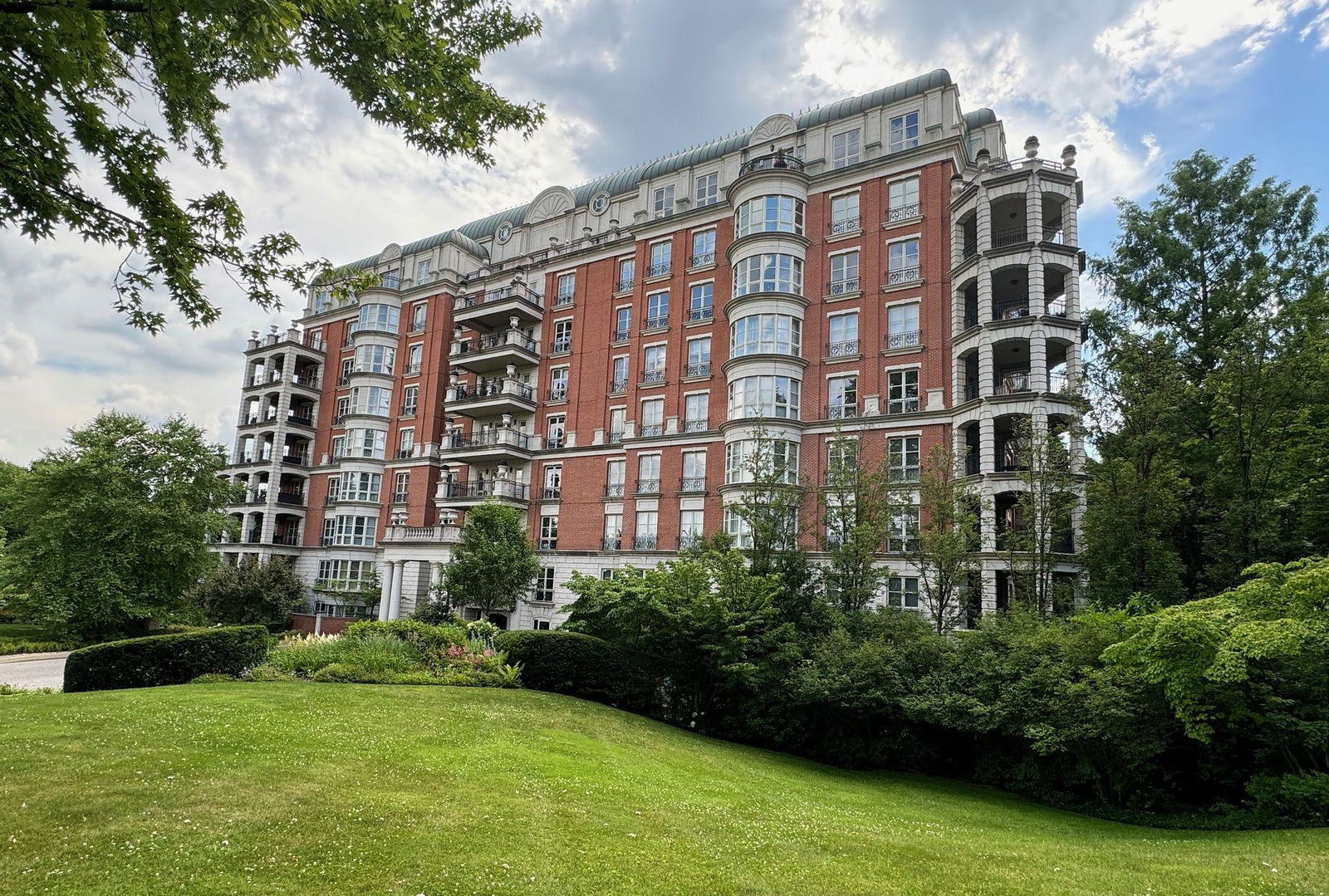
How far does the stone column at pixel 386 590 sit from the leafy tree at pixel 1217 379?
32.2 m

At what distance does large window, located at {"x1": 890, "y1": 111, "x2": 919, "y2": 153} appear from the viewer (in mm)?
30797

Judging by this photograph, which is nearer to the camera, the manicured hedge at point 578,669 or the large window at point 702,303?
the manicured hedge at point 578,669

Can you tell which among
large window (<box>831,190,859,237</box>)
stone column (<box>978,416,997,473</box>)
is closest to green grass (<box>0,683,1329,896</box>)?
stone column (<box>978,416,997,473</box>)

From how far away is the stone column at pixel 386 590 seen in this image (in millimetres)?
37188

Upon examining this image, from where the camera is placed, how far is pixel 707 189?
120ft

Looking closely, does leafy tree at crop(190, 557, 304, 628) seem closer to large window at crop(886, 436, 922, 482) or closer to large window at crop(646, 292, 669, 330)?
large window at crop(646, 292, 669, 330)

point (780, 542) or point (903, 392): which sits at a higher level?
point (903, 392)

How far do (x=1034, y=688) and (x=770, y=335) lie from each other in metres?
19.3

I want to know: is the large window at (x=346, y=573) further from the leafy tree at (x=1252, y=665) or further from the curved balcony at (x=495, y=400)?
the leafy tree at (x=1252, y=665)

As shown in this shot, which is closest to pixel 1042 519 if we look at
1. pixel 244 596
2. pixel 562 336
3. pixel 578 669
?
pixel 578 669

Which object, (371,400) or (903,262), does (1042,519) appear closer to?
(903,262)

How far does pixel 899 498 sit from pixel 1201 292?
15.2 metres

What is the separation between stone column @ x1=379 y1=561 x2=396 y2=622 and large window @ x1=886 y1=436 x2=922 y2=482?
26069 millimetres

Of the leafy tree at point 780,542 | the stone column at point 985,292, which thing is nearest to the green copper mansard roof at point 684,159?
the stone column at point 985,292
